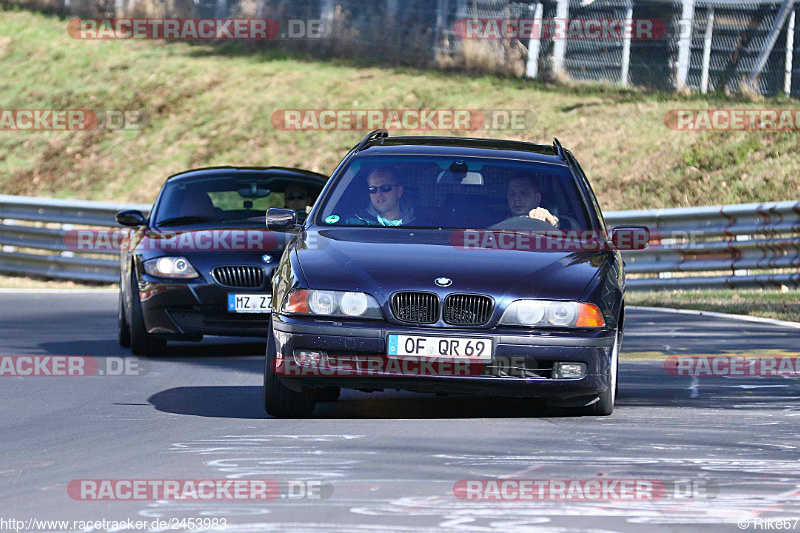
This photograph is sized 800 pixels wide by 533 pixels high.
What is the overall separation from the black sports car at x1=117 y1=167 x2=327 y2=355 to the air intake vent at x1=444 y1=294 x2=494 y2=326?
3.77m

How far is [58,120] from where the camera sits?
1357 inches

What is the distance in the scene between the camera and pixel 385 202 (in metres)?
8.82

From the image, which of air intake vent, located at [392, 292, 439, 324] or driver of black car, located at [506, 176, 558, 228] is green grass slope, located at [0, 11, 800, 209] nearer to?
driver of black car, located at [506, 176, 558, 228]

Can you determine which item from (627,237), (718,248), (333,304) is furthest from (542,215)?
(718,248)

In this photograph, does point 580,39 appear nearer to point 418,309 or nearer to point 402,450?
point 418,309

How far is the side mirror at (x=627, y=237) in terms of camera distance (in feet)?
29.3

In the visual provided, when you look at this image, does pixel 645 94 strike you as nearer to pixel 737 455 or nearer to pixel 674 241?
pixel 674 241

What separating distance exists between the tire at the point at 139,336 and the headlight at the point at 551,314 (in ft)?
16.4

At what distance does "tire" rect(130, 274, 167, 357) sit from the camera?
11930 millimetres

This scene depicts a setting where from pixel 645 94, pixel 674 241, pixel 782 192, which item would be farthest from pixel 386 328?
pixel 645 94

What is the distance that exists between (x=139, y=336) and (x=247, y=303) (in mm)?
1011

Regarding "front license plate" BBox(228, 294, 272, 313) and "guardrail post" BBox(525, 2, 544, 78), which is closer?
"front license plate" BBox(228, 294, 272, 313)

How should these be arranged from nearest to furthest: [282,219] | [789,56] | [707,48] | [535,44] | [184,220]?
[282,219]
[184,220]
[789,56]
[707,48]
[535,44]

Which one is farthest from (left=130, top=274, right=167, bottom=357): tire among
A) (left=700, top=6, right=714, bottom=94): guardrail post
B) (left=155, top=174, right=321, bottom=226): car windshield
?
(left=700, top=6, right=714, bottom=94): guardrail post
